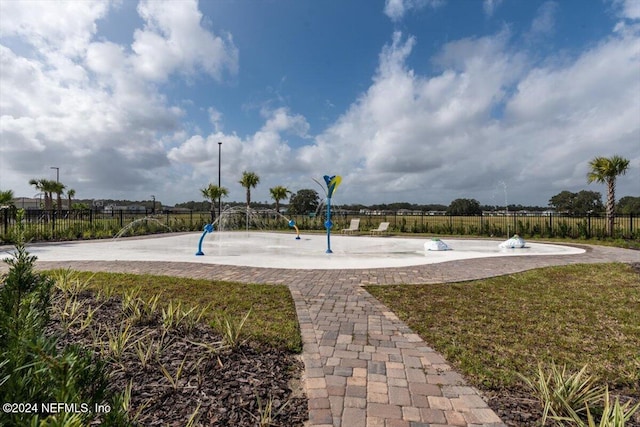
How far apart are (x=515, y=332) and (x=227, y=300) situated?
376 cm

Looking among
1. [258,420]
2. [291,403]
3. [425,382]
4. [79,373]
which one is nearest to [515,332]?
[425,382]

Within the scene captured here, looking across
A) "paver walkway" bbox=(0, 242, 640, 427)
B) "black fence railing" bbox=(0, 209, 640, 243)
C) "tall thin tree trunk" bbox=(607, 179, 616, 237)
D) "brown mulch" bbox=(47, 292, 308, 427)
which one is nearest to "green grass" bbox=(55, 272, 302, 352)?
"paver walkway" bbox=(0, 242, 640, 427)

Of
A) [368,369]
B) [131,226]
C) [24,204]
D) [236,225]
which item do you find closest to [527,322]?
[368,369]

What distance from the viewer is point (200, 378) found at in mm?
2523

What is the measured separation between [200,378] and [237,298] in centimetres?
225

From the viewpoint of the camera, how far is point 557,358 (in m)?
3.04

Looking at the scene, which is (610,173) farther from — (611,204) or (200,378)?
(200,378)

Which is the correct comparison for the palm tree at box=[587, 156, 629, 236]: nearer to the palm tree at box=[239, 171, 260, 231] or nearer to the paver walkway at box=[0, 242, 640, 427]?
the paver walkway at box=[0, 242, 640, 427]

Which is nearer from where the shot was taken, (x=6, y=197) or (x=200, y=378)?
(x=200, y=378)

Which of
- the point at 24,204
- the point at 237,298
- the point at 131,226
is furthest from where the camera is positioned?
the point at 24,204

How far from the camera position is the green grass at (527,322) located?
115 inches

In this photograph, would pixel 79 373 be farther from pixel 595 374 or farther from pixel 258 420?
pixel 595 374

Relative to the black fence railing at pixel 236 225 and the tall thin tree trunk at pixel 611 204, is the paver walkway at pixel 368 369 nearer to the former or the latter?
the black fence railing at pixel 236 225

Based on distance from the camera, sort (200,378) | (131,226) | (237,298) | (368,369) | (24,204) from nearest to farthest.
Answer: (200,378)
(368,369)
(237,298)
(131,226)
(24,204)
